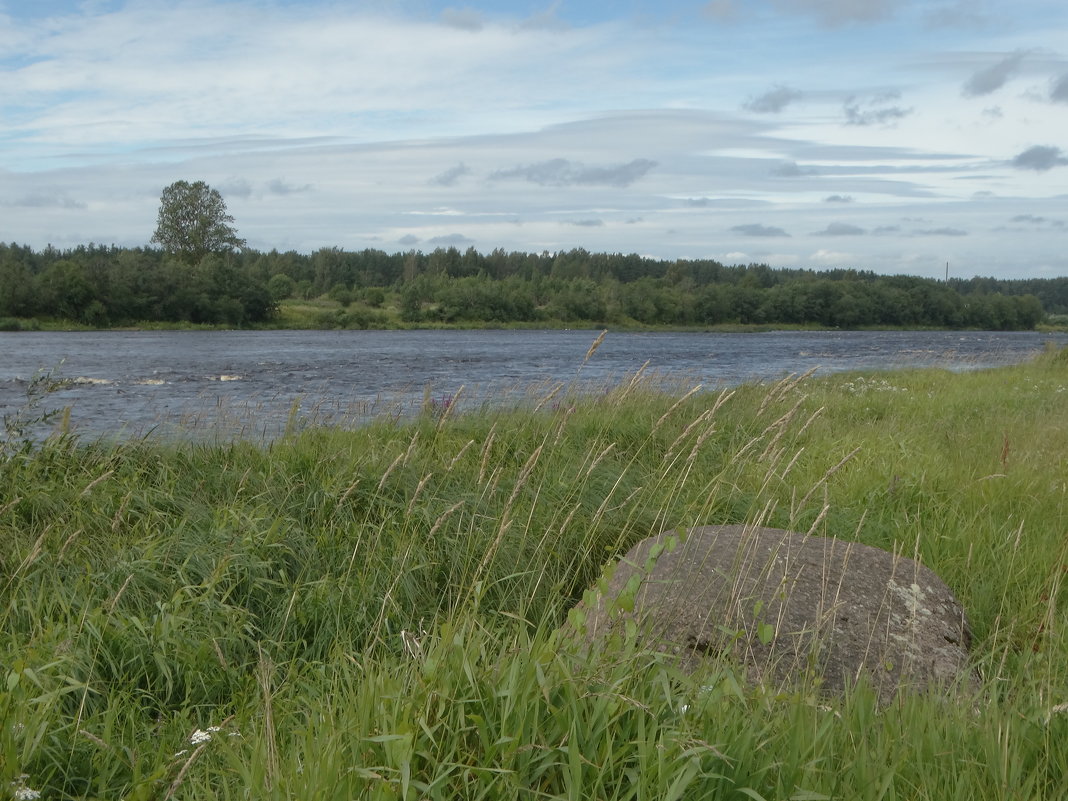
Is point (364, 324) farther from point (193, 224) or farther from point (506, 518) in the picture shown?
point (506, 518)

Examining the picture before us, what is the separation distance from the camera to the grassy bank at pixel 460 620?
2572 mm

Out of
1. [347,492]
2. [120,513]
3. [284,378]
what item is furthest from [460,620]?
[284,378]

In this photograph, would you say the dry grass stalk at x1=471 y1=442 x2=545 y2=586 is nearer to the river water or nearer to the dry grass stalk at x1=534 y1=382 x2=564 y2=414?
the dry grass stalk at x1=534 y1=382 x2=564 y2=414

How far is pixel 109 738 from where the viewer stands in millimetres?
3369

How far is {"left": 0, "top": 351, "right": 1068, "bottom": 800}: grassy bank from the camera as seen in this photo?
101 inches

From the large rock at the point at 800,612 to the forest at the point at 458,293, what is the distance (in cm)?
8135

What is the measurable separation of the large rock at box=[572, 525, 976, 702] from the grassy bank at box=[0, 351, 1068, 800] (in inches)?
8.9

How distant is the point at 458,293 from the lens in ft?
358

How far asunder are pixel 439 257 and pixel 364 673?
165218 millimetres

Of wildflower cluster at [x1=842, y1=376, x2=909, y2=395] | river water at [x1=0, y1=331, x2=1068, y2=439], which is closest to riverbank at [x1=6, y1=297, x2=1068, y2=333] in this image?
river water at [x1=0, y1=331, x2=1068, y2=439]

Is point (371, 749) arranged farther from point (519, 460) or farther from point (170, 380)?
point (170, 380)

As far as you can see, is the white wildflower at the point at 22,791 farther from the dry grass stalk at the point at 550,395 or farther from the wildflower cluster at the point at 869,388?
the wildflower cluster at the point at 869,388

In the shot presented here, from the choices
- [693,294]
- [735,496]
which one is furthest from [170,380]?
[693,294]

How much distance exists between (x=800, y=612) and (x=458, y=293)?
10644cm
